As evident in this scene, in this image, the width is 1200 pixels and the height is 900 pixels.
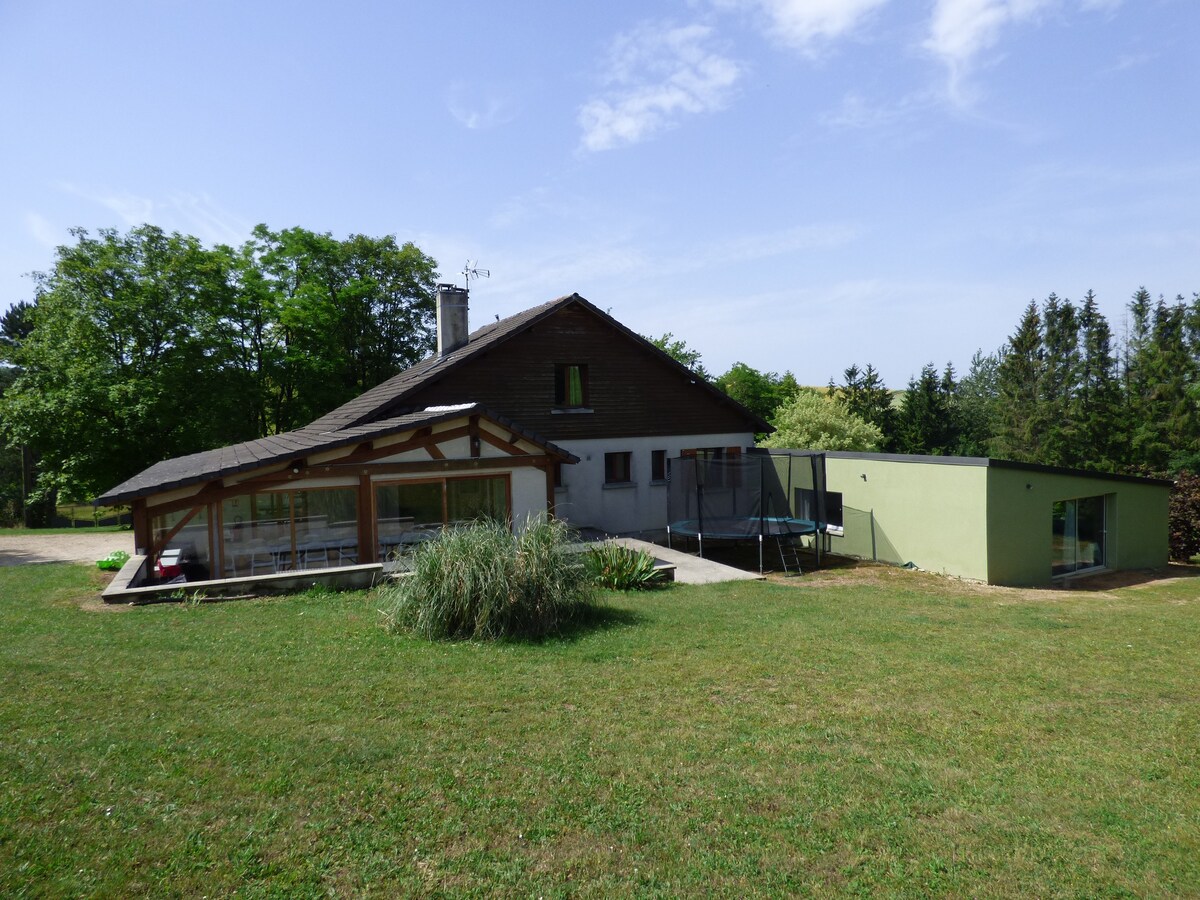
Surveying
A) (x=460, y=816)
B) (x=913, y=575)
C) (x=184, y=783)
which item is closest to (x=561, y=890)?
(x=460, y=816)

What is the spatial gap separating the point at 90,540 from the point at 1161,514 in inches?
1219

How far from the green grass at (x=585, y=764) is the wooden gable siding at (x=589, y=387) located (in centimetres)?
1204

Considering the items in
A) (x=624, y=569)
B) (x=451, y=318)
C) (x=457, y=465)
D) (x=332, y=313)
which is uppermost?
(x=332, y=313)

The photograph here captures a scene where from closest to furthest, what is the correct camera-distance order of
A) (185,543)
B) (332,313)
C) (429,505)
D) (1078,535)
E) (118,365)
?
(185,543) < (429,505) < (1078,535) < (118,365) < (332,313)

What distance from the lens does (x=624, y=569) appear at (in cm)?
1348

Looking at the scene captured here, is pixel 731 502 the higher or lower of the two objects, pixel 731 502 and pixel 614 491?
the lower

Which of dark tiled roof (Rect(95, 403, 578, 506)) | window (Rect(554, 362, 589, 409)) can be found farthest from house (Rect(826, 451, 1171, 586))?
dark tiled roof (Rect(95, 403, 578, 506))

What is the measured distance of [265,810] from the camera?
4578 millimetres

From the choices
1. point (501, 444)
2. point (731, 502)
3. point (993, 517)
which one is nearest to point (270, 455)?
point (501, 444)

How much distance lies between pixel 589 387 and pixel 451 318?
5.26 metres

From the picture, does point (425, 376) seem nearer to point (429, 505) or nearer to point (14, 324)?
point (429, 505)

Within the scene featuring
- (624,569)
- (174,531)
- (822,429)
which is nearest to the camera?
(624,569)

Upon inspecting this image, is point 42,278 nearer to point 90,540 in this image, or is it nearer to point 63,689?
point 90,540

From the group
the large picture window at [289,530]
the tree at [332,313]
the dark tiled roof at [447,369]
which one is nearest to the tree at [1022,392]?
the dark tiled roof at [447,369]
